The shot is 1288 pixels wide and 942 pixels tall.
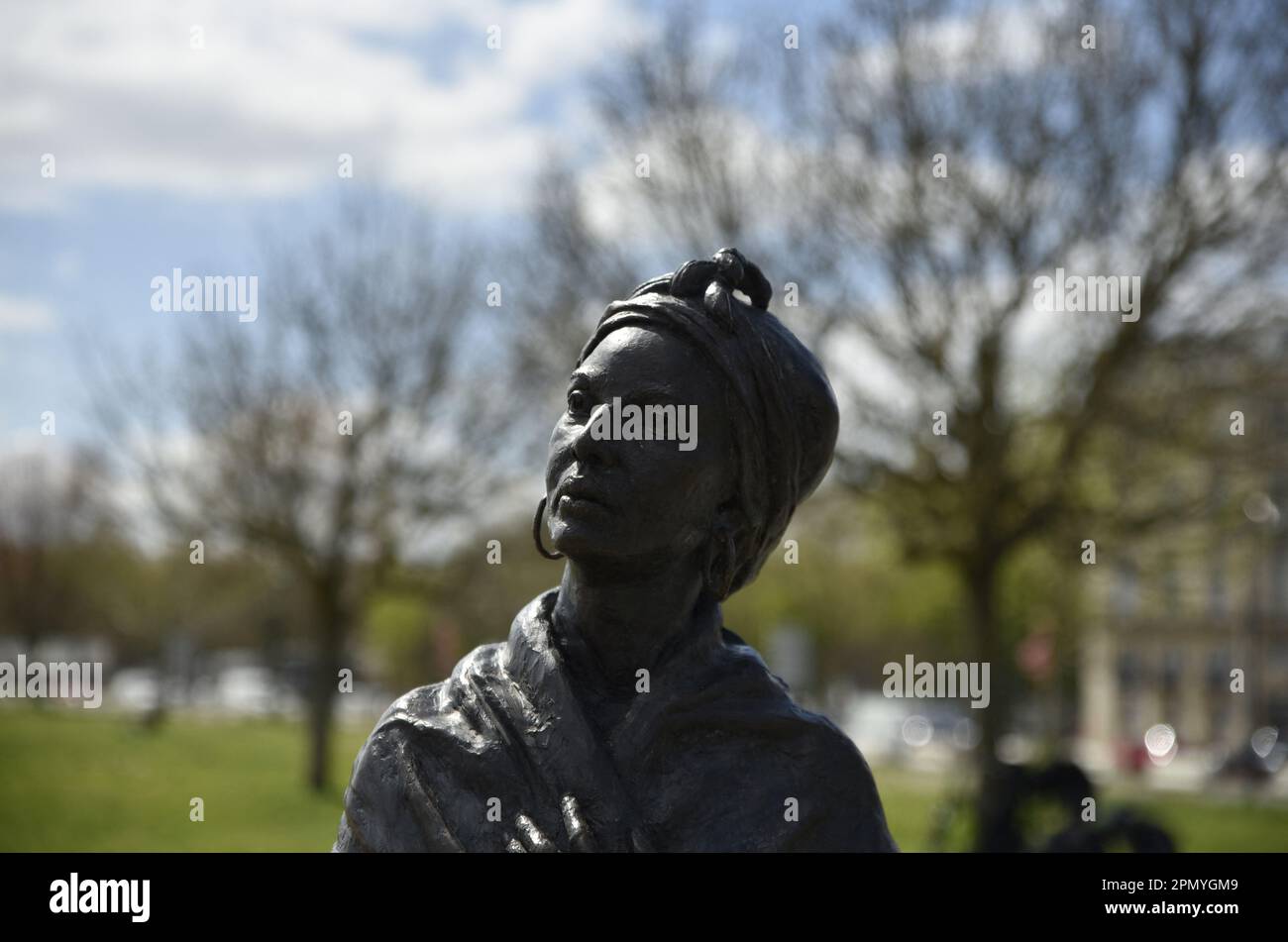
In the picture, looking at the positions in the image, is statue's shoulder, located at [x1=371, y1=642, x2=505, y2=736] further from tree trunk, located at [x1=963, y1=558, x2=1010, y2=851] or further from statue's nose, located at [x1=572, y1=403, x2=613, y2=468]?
tree trunk, located at [x1=963, y1=558, x2=1010, y2=851]

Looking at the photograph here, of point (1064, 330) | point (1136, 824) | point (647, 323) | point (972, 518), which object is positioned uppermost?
point (1064, 330)

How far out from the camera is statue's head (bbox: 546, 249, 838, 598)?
3.52 m

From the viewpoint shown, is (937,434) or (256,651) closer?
(937,434)

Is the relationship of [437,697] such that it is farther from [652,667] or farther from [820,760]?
[820,760]

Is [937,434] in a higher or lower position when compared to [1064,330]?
lower

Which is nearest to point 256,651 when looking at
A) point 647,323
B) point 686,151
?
point 686,151

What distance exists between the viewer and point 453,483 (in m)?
24.5

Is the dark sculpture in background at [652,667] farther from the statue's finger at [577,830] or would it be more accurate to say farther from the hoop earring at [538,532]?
the hoop earring at [538,532]

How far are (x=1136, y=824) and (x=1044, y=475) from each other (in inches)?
269

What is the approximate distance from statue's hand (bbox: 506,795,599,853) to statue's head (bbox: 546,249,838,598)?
584 millimetres

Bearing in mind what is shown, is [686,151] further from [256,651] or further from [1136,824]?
[256,651]

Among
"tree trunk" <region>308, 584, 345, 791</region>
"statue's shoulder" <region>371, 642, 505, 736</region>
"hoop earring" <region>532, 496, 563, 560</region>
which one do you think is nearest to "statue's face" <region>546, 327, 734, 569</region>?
"hoop earring" <region>532, 496, 563, 560</region>

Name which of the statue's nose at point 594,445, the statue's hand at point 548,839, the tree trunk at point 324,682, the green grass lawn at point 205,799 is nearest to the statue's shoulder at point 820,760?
the statue's hand at point 548,839

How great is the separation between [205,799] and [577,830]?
18.8 meters
